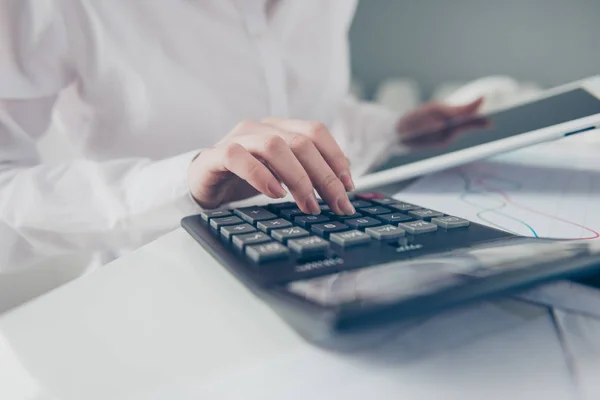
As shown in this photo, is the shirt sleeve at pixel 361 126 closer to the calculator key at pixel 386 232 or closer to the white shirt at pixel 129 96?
the white shirt at pixel 129 96

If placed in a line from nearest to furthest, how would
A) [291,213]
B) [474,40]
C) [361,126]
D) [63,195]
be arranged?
[291,213]
[63,195]
[361,126]
[474,40]

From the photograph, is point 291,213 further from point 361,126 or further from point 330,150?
point 361,126

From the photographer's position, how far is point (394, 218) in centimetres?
26

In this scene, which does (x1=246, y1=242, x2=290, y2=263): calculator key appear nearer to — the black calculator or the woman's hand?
the black calculator

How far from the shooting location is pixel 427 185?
1.39ft

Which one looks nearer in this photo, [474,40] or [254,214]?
[254,214]

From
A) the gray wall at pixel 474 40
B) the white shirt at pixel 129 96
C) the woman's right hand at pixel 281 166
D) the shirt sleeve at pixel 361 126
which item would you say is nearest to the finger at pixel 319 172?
the woman's right hand at pixel 281 166

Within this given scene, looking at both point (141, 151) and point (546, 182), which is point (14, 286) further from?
point (546, 182)

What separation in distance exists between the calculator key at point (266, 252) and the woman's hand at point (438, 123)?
28 centimetres

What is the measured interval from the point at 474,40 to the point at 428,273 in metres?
0.99

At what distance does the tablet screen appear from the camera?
0.39 meters

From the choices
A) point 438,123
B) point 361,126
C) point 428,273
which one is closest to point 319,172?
point 428,273

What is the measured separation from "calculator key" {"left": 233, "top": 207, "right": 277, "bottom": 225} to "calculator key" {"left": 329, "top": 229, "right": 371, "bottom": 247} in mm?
48

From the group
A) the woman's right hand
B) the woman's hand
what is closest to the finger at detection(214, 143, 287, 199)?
the woman's right hand
